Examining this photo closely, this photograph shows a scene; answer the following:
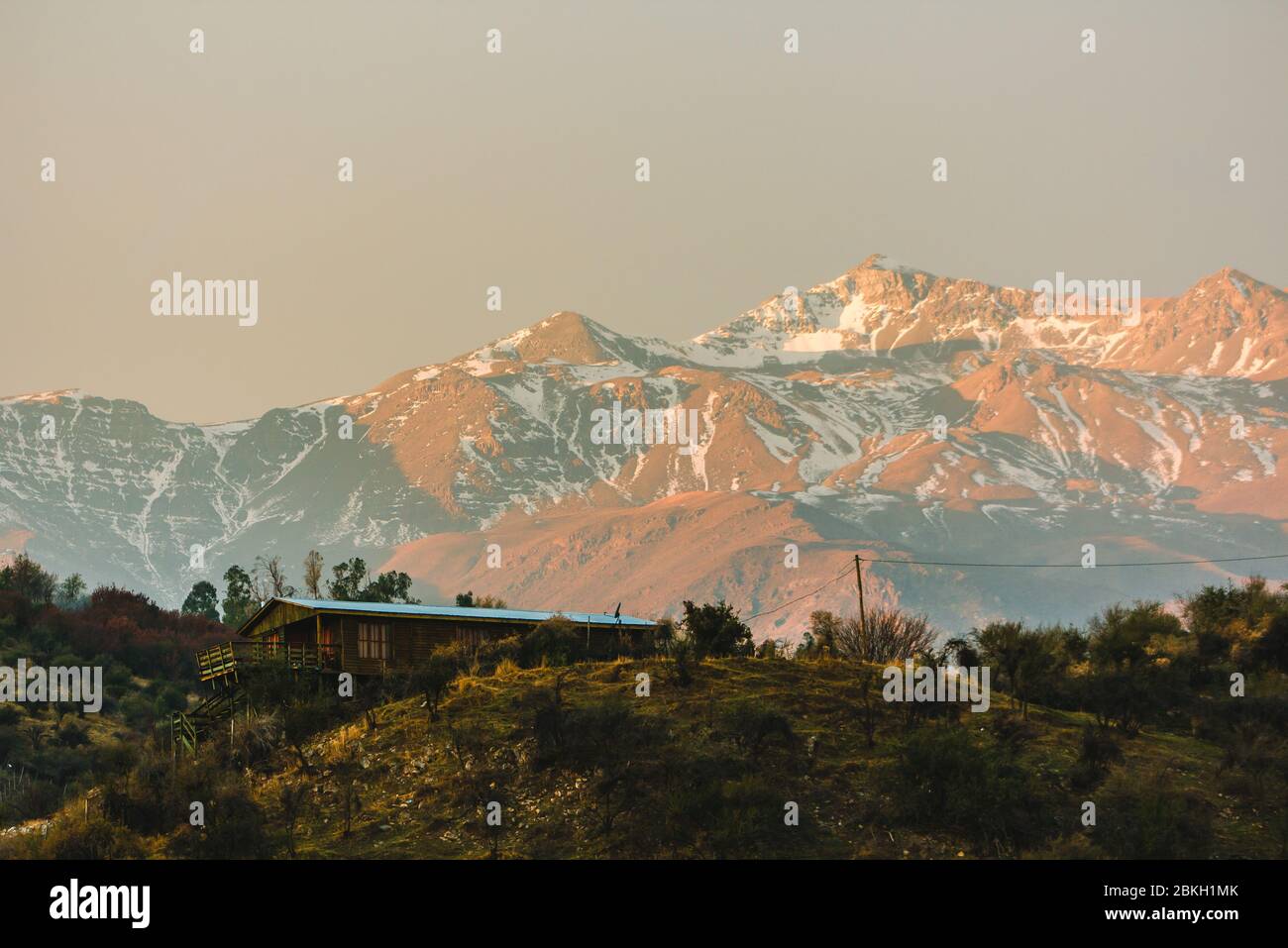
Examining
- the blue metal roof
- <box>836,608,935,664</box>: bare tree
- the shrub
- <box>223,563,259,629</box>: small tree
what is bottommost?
the shrub

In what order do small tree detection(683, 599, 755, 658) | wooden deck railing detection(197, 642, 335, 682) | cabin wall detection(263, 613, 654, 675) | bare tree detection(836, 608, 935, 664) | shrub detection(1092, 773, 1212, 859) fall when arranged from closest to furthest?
shrub detection(1092, 773, 1212, 859) → wooden deck railing detection(197, 642, 335, 682) → cabin wall detection(263, 613, 654, 675) → small tree detection(683, 599, 755, 658) → bare tree detection(836, 608, 935, 664)

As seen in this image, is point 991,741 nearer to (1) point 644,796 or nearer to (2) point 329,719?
(1) point 644,796

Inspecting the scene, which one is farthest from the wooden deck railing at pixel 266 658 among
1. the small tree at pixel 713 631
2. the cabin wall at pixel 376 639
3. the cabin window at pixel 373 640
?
the small tree at pixel 713 631

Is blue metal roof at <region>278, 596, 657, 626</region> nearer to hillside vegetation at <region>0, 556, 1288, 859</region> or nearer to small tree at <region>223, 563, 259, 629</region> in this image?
hillside vegetation at <region>0, 556, 1288, 859</region>

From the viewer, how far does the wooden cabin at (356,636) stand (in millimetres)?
63938

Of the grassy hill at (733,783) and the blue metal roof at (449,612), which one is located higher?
the blue metal roof at (449,612)

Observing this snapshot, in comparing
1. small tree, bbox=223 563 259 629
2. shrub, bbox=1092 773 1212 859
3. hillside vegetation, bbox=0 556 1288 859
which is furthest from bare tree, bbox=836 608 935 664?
small tree, bbox=223 563 259 629

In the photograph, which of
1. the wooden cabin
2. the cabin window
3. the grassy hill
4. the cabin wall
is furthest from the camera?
the cabin window

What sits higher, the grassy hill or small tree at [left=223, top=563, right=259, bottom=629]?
small tree at [left=223, top=563, right=259, bottom=629]

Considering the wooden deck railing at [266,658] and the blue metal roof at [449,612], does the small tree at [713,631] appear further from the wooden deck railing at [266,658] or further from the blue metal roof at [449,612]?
the wooden deck railing at [266,658]

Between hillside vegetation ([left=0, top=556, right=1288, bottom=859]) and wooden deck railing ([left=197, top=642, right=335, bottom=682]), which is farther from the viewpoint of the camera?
wooden deck railing ([left=197, top=642, right=335, bottom=682])

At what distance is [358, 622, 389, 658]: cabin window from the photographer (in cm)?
6456

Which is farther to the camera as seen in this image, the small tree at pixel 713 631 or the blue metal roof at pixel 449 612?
the small tree at pixel 713 631
